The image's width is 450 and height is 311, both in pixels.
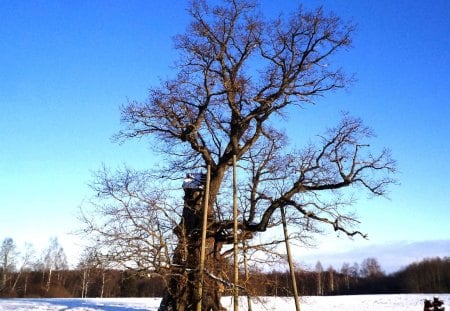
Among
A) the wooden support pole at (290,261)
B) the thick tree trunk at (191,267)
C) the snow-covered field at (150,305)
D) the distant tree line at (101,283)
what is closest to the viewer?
the thick tree trunk at (191,267)

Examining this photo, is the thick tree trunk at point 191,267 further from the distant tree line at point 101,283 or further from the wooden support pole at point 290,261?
the distant tree line at point 101,283

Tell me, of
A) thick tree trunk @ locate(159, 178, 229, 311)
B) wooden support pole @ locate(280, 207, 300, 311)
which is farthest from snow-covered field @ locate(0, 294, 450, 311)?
thick tree trunk @ locate(159, 178, 229, 311)

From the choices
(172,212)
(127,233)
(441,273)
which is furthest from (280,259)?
(441,273)

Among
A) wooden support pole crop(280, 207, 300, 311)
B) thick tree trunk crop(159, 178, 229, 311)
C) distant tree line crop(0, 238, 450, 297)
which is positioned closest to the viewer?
thick tree trunk crop(159, 178, 229, 311)

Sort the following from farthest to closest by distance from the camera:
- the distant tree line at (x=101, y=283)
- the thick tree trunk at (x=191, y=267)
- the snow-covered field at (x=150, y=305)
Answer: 1. the distant tree line at (x=101, y=283)
2. the snow-covered field at (x=150, y=305)
3. the thick tree trunk at (x=191, y=267)

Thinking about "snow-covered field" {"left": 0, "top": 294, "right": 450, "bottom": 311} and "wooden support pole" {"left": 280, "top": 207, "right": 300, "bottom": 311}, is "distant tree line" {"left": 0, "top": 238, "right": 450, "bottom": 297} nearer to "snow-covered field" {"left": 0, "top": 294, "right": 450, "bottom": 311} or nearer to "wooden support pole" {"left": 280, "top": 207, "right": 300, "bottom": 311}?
"snow-covered field" {"left": 0, "top": 294, "right": 450, "bottom": 311}

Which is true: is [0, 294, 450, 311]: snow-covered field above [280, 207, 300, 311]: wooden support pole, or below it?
below

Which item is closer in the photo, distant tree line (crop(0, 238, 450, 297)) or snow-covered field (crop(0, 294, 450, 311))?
snow-covered field (crop(0, 294, 450, 311))

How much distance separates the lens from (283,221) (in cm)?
1426

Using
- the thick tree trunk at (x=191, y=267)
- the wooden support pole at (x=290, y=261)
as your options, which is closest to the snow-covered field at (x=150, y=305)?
the wooden support pole at (x=290, y=261)

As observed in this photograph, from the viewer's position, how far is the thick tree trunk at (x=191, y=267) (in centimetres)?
1191

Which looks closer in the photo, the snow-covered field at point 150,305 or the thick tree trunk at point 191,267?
the thick tree trunk at point 191,267

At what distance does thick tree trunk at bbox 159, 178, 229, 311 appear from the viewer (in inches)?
469

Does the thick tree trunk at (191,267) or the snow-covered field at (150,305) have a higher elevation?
the thick tree trunk at (191,267)
